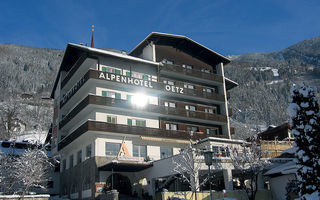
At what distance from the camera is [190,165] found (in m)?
32.5

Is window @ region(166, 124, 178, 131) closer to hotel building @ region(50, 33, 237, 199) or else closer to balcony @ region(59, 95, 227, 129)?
hotel building @ region(50, 33, 237, 199)

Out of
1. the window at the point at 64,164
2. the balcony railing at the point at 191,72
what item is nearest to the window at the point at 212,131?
the balcony railing at the point at 191,72

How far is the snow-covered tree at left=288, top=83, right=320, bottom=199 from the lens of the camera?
1507cm

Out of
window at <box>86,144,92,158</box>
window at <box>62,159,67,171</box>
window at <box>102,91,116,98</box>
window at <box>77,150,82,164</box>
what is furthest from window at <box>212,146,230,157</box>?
window at <box>62,159,67,171</box>

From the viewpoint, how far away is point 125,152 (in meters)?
39.7

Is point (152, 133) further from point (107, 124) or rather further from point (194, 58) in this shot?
point (194, 58)

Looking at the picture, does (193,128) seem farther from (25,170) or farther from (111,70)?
(25,170)

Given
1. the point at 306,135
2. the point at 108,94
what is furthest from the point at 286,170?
the point at 108,94

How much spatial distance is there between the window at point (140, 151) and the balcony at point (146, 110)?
4771mm

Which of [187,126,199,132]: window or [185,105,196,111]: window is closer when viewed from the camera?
[187,126,199,132]: window

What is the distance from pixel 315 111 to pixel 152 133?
28565 millimetres

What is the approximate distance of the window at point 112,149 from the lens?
39.8 m

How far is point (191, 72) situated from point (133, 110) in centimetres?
1264

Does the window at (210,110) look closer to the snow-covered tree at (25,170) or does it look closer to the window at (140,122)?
the window at (140,122)
